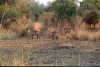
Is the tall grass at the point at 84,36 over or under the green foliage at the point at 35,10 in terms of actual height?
under

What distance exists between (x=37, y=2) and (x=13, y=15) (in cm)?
4016

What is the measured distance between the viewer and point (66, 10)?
3097cm

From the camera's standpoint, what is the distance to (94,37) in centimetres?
2334

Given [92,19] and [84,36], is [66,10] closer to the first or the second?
[92,19]

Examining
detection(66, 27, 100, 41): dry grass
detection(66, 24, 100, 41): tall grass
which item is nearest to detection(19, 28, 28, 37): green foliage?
detection(66, 24, 100, 41): tall grass

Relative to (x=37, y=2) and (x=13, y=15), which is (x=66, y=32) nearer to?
(x=13, y=15)

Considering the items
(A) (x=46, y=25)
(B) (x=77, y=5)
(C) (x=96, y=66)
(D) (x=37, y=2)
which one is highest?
(D) (x=37, y=2)

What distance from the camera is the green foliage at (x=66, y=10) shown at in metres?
30.9

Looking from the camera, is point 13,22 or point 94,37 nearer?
point 94,37

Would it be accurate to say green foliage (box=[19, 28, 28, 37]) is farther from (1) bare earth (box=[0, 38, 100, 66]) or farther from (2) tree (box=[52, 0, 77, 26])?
(1) bare earth (box=[0, 38, 100, 66])

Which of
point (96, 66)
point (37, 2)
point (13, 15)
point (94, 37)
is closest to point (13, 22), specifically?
point (13, 15)

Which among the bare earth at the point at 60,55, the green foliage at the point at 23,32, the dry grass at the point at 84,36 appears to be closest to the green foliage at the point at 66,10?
the green foliage at the point at 23,32

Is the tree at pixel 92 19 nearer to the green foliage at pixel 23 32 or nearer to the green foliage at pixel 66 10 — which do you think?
the green foliage at pixel 66 10

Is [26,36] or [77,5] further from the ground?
[77,5]
